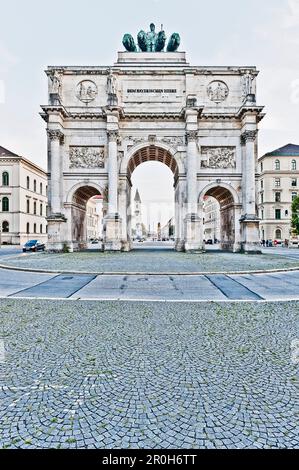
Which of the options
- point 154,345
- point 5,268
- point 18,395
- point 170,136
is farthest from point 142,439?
point 170,136

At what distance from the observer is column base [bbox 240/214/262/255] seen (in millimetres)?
26484

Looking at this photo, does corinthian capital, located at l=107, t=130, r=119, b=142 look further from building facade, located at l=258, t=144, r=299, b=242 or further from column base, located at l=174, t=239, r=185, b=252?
building facade, located at l=258, t=144, r=299, b=242

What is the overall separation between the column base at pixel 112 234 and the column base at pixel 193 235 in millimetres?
7120

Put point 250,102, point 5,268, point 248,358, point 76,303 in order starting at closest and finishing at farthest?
point 248,358 → point 76,303 → point 5,268 → point 250,102

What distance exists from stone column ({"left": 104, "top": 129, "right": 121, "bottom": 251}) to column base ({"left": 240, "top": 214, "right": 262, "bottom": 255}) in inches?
511

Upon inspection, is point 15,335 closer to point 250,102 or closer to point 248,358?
point 248,358

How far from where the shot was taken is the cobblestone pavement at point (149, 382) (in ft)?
7.55

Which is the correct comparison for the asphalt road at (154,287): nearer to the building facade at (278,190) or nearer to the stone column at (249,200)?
the stone column at (249,200)

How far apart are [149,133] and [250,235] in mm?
15603

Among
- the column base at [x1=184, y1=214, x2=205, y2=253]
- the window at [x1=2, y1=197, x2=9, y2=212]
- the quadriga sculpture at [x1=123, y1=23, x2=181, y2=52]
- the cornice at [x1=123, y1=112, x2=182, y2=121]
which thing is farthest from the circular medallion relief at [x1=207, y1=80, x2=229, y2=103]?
the window at [x1=2, y1=197, x2=9, y2=212]

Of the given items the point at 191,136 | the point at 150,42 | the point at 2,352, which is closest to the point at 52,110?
the point at 191,136

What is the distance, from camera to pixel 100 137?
1150 inches

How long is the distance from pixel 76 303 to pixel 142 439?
5.23m

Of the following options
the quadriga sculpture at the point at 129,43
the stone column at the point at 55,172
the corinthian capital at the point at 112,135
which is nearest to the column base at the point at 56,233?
the stone column at the point at 55,172
